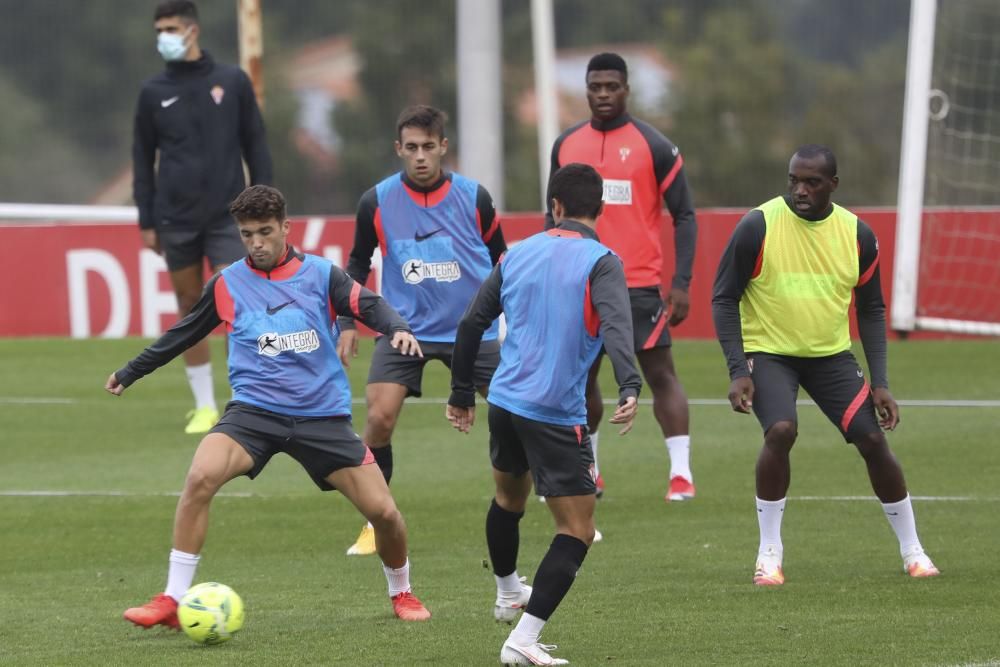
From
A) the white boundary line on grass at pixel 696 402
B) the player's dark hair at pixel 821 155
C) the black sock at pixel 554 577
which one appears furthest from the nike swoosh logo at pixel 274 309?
the white boundary line on grass at pixel 696 402

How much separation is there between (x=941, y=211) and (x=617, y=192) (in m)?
7.62

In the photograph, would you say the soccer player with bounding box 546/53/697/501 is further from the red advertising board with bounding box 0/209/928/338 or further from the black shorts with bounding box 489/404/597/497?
the red advertising board with bounding box 0/209/928/338

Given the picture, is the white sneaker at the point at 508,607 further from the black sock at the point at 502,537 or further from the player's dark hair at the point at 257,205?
the player's dark hair at the point at 257,205

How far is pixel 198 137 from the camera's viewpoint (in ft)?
40.7

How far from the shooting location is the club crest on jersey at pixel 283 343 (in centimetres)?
737

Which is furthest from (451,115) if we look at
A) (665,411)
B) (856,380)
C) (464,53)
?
(856,380)

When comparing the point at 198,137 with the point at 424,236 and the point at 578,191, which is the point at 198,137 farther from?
the point at 578,191

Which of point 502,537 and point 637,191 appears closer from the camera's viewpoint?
point 502,537

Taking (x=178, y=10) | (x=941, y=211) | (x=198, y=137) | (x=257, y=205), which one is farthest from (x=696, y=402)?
(x=257, y=205)

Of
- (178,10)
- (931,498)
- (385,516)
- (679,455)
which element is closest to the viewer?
(385,516)

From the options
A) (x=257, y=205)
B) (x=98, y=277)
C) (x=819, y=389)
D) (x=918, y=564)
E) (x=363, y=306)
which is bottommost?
(x=98, y=277)

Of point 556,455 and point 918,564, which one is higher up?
point 556,455

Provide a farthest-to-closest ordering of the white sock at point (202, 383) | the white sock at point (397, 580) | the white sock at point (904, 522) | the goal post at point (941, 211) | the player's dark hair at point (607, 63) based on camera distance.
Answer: the goal post at point (941, 211)
the white sock at point (202, 383)
the player's dark hair at point (607, 63)
the white sock at point (904, 522)
the white sock at point (397, 580)

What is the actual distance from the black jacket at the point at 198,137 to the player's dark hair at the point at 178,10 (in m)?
0.30
